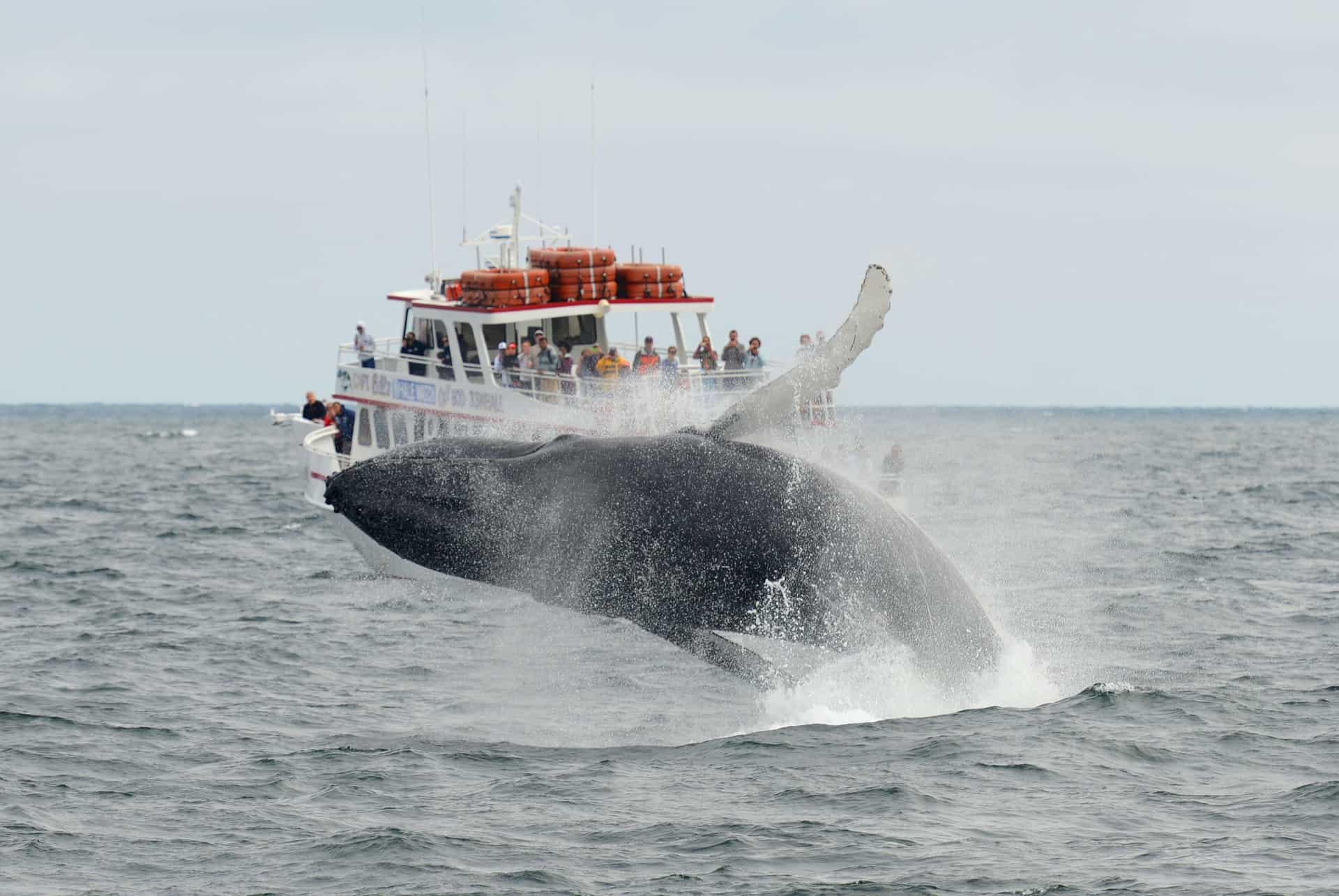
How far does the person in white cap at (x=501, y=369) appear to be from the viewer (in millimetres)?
26781

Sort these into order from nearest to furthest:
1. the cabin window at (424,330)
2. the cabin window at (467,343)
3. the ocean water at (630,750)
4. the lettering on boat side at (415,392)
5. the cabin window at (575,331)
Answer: the ocean water at (630,750), the lettering on boat side at (415,392), the cabin window at (467,343), the cabin window at (575,331), the cabin window at (424,330)

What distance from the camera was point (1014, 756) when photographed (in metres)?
12.6

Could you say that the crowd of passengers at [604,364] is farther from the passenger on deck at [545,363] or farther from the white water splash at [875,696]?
the white water splash at [875,696]

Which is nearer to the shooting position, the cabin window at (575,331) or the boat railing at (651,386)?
the boat railing at (651,386)

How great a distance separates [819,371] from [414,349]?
1926 centimetres

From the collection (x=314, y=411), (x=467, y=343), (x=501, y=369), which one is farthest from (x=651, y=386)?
(x=314, y=411)

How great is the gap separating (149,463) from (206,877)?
6857cm

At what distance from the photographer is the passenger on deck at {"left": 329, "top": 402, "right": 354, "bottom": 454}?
102 feet

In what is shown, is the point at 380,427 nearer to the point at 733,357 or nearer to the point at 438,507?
the point at 733,357

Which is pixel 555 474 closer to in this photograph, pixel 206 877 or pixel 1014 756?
pixel 206 877

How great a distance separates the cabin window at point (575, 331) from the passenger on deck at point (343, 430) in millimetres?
4765

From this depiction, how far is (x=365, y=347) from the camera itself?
101 ft

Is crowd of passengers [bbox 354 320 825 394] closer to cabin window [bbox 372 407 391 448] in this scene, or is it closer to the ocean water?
cabin window [bbox 372 407 391 448]

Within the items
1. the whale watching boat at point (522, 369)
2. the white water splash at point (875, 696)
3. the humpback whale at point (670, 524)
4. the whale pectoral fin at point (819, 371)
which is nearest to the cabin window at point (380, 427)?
the whale watching boat at point (522, 369)
